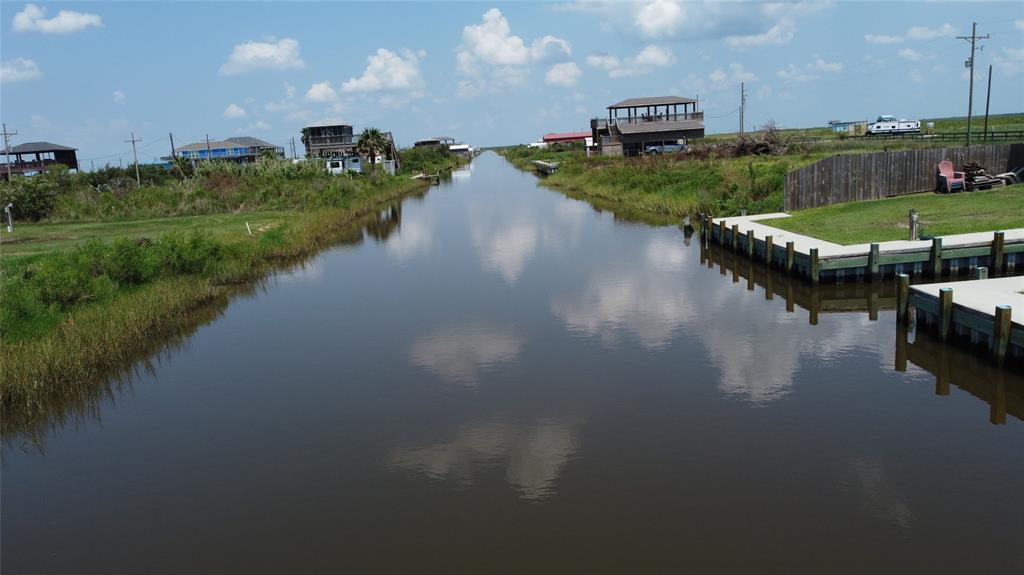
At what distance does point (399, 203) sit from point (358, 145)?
3403 cm

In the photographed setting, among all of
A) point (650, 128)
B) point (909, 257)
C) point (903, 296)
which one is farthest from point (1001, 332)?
point (650, 128)

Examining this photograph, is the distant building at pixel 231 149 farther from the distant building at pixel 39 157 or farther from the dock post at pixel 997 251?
the dock post at pixel 997 251

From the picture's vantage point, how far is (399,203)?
220 feet

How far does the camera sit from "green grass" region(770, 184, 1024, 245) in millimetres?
24422

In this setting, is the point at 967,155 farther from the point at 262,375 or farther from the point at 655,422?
the point at 262,375

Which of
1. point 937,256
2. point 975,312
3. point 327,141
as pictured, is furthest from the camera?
point 327,141

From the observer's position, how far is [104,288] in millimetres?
22047

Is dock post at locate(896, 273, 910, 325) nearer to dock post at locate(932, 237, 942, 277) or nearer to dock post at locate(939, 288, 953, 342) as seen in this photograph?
dock post at locate(939, 288, 953, 342)

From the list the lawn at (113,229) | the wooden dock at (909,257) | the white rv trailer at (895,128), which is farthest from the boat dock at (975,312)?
the white rv trailer at (895,128)

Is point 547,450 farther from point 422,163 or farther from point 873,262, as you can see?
point 422,163

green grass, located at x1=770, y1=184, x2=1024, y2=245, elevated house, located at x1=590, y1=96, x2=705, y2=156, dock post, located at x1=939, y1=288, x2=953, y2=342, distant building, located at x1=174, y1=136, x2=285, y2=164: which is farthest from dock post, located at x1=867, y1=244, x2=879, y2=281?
distant building, located at x1=174, y1=136, x2=285, y2=164

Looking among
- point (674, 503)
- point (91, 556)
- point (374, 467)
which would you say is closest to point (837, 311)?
point (674, 503)

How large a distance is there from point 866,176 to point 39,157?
344ft

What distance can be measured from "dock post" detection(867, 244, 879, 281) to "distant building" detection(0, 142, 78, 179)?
96.8m
